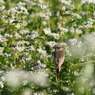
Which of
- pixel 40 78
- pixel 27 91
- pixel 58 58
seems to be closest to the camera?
pixel 58 58

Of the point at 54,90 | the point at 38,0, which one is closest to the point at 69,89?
the point at 54,90

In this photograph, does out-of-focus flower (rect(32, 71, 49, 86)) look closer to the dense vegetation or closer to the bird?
the dense vegetation

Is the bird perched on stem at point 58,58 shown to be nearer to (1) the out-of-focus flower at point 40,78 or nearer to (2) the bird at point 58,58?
(2) the bird at point 58,58

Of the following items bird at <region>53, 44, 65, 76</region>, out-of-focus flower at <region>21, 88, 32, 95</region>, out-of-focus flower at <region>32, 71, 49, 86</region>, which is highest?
bird at <region>53, 44, 65, 76</region>

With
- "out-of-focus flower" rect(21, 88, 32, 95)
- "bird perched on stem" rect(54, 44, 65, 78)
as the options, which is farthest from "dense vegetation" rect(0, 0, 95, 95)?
"bird perched on stem" rect(54, 44, 65, 78)

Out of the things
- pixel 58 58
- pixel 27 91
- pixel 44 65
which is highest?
pixel 58 58

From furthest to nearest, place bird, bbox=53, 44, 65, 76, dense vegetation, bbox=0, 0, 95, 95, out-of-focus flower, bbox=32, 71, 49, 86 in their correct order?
dense vegetation, bbox=0, 0, 95, 95 < out-of-focus flower, bbox=32, 71, 49, 86 < bird, bbox=53, 44, 65, 76

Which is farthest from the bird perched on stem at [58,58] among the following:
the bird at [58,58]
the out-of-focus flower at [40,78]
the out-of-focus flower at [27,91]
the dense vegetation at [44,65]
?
the out-of-focus flower at [27,91]

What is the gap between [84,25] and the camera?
601 centimetres

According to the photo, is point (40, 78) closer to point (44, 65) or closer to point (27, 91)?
point (44, 65)

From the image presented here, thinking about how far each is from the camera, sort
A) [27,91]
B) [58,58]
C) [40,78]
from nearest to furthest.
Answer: [58,58]
[40,78]
[27,91]

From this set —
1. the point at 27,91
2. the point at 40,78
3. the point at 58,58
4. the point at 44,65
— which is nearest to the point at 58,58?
the point at 58,58

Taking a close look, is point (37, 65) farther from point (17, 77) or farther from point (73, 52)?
point (73, 52)

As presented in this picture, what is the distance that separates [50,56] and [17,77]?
38.0 inches
